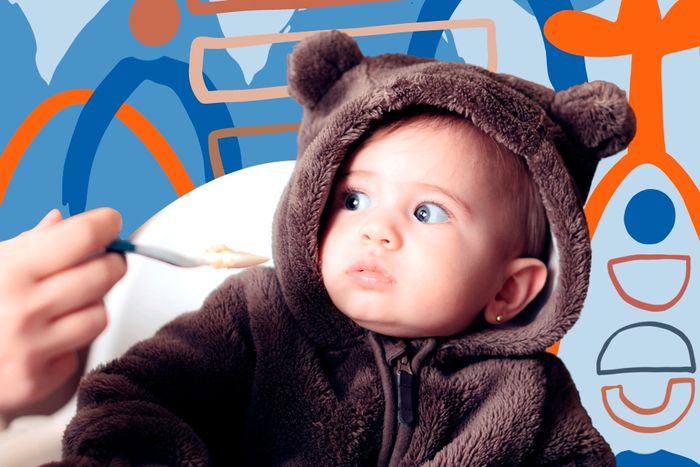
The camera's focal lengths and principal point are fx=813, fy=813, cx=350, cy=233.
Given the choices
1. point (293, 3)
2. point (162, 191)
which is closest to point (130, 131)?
point (162, 191)

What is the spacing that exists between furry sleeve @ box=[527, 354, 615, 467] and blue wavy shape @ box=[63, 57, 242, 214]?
798 mm

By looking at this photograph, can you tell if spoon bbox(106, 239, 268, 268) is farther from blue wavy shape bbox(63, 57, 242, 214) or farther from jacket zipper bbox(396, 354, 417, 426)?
blue wavy shape bbox(63, 57, 242, 214)

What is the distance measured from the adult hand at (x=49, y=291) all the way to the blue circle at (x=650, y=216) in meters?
1.04

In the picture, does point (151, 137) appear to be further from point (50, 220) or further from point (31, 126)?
point (50, 220)

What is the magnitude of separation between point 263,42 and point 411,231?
768mm

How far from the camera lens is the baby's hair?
746 millimetres

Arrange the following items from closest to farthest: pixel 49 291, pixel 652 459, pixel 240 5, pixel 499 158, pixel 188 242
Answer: pixel 49 291
pixel 499 158
pixel 188 242
pixel 240 5
pixel 652 459

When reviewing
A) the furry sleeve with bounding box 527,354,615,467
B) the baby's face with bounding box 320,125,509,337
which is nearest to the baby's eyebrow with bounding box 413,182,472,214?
the baby's face with bounding box 320,125,509,337

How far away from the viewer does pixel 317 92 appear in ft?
2.68

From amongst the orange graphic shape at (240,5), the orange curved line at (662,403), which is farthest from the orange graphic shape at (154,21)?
the orange curved line at (662,403)

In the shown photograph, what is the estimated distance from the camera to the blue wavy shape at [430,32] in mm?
1404

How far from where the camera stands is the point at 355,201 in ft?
2.47

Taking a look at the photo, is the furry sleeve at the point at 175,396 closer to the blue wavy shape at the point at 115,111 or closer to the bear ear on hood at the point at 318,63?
the bear ear on hood at the point at 318,63

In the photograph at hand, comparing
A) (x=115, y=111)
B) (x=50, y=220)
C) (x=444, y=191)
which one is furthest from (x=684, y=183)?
(x=50, y=220)
